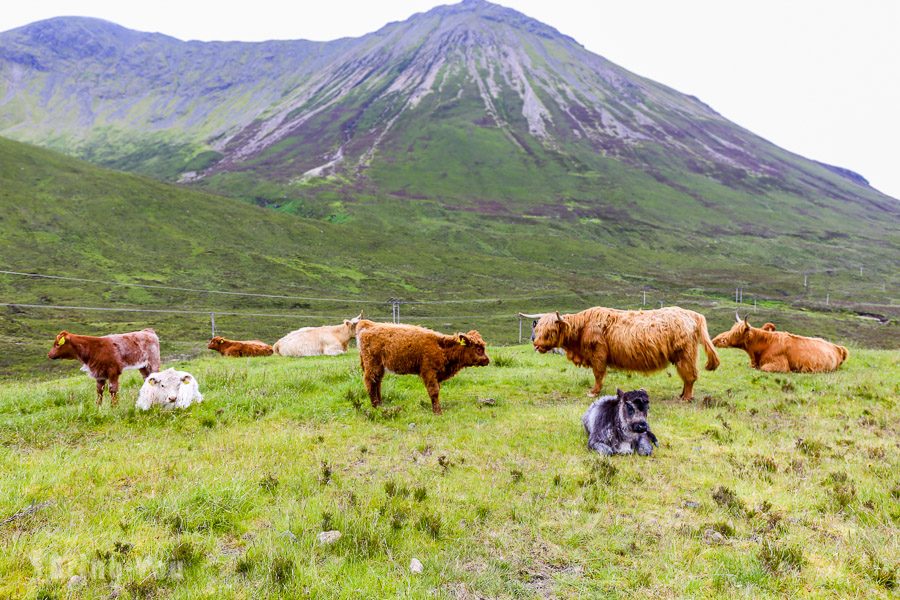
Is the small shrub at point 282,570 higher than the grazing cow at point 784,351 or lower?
higher

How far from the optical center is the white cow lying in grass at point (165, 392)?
10.1 metres

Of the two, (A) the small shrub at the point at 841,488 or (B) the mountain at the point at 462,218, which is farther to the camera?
(B) the mountain at the point at 462,218

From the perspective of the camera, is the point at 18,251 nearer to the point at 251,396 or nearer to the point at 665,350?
the point at 251,396

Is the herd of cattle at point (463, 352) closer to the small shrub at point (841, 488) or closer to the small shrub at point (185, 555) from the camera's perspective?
the small shrub at point (841, 488)

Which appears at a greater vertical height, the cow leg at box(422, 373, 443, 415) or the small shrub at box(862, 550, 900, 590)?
the small shrub at box(862, 550, 900, 590)

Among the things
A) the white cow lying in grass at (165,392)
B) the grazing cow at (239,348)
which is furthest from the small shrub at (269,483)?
the grazing cow at (239,348)

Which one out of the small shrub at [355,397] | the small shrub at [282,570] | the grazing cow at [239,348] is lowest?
the grazing cow at [239,348]

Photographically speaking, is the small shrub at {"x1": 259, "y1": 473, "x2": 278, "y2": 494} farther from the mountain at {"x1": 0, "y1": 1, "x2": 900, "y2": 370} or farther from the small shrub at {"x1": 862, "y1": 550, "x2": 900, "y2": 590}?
the mountain at {"x1": 0, "y1": 1, "x2": 900, "y2": 370}

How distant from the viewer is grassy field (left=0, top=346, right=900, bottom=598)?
14.5 ft

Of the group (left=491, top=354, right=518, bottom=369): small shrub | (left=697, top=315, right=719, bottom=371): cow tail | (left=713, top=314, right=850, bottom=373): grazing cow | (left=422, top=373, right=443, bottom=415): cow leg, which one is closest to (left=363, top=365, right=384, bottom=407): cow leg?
(left=422, top=373, right=443, bottom=415): cow leg

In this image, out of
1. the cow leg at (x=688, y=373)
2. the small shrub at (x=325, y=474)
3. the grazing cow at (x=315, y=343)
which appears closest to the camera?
the small shrub at (x=325, y=474)

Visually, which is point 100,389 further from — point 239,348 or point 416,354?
point 239,348

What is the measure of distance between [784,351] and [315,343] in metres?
16.9

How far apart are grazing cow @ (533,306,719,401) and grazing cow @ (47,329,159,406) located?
9.50 meters
